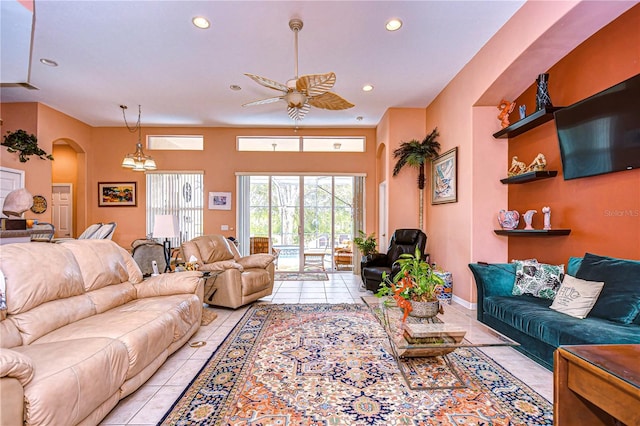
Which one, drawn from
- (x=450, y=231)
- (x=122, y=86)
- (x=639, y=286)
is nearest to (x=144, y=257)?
(x=122, y=86)

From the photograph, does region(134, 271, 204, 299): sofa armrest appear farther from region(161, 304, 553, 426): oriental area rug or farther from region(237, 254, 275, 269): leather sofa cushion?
region(237, 254, 275, 269): leather sofa cushion

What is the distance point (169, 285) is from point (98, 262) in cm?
65

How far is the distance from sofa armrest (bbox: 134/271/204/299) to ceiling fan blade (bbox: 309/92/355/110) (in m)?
2.30

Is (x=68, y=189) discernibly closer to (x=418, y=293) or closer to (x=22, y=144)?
(x=22, y=144)

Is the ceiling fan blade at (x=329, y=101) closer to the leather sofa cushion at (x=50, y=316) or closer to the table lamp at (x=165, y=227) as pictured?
the table lamp at (x=165, y=227)

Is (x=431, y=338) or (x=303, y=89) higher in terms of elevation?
(x=303, y=89)

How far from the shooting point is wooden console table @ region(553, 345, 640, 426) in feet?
3.71

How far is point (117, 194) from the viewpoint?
6.68 m

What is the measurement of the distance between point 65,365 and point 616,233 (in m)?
4.08

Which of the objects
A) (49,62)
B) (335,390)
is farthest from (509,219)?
(49,62)

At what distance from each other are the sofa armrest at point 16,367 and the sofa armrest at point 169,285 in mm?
1635

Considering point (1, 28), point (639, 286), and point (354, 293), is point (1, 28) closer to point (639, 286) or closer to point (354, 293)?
point (639, 286)

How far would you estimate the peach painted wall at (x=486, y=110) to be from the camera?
8.63 ft

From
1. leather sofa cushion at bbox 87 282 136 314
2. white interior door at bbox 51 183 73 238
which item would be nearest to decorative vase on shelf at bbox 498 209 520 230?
leather sofa cushion at bbox 87 282 136 314
